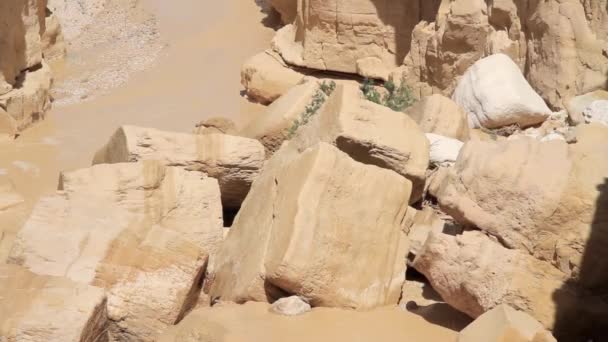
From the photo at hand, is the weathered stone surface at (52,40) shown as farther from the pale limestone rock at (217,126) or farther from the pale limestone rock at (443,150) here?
the pale limestone rock at (443,150)

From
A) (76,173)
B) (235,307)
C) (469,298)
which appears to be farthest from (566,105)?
(76,173)

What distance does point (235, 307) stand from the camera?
17.3 feet

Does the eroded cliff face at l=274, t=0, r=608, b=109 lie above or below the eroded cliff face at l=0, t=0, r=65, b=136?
above

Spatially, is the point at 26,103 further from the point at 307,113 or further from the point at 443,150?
the point at 443,150

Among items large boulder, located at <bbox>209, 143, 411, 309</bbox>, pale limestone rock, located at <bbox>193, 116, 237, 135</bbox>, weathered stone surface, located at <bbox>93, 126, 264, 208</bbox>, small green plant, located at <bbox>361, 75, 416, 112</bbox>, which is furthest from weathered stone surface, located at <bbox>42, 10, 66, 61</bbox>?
large boulder, located at <bbox>209, 143, 411, 309</bbox>

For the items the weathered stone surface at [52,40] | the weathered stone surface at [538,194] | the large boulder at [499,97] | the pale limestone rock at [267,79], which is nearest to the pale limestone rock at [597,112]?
the large boulder at [499,97]

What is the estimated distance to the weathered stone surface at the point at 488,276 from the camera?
4582 millimetres

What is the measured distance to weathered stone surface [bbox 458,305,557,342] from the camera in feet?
13.6

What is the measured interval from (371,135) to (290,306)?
4.99ft

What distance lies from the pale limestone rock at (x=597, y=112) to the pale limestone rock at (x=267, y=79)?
5124mm

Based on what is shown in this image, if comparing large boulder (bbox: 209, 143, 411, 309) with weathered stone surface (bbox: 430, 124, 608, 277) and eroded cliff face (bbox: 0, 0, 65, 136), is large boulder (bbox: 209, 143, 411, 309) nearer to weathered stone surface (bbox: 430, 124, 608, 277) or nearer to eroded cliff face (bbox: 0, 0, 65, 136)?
weathered stone surface (bbox: 430, 124, 608, 277)

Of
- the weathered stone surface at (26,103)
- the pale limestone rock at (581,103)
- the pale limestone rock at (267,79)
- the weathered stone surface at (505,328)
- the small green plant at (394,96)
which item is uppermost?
the pale limestone rock at (581,103)

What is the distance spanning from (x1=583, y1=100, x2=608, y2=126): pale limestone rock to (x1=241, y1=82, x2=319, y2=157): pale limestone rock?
100 inches

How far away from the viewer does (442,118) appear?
745cm
